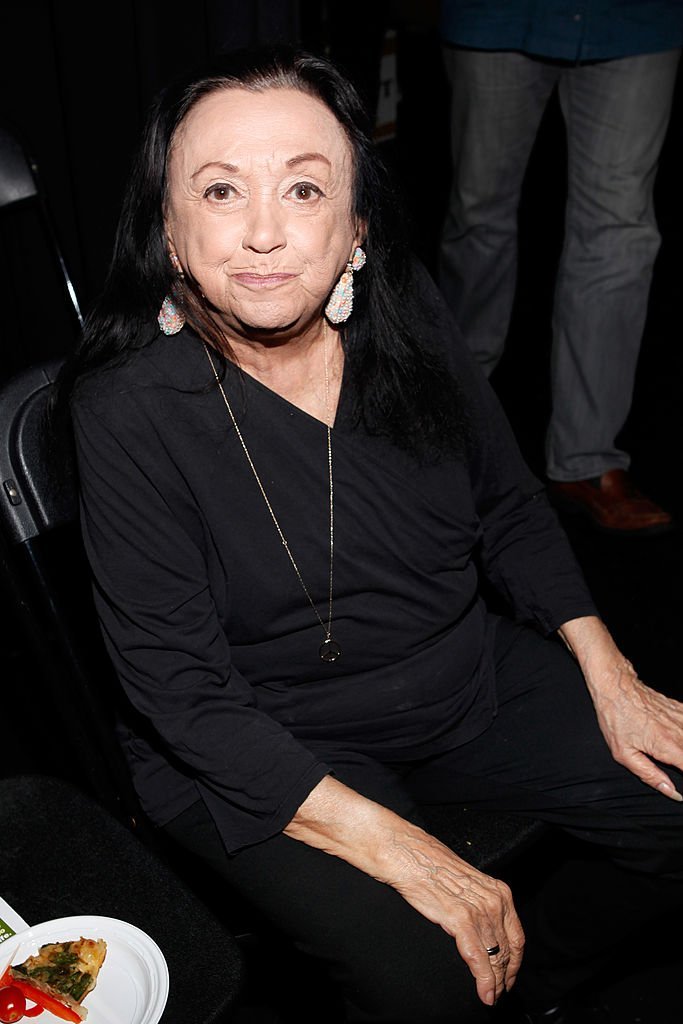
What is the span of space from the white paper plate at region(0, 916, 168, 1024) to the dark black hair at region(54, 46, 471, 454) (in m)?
0.66

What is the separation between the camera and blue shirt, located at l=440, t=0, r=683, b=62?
2574 millimetres

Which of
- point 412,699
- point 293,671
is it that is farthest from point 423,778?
point 293,671

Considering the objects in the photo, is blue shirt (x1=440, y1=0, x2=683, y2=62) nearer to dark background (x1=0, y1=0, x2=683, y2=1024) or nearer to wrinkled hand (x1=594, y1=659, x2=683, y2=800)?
dark background (x1=0, y1=0, x2=683, y2=1024)

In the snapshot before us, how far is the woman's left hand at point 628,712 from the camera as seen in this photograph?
1.61 metres

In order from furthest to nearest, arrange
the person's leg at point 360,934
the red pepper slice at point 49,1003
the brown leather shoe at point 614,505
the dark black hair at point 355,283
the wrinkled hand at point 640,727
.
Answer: the brown leather shoe at point 614,505 < the wrinkled hand at point 640,727 < the dark black hair at point 355,283 < the person's leg at point 360,934 < the red pepper slice at point 49,1003

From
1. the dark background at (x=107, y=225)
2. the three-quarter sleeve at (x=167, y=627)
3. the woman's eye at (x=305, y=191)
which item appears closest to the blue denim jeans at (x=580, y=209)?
the dark background at (x=107, y=225)

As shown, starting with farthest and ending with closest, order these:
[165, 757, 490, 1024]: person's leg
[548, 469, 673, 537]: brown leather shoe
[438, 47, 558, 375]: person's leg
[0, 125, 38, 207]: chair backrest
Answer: [548, 469, 673, 537]: brown leather shoe
[438, 47, 558, 375]: person's leg
[0, 125, 38, 207]: chair backrest
[165, 757, 490, 1024]: person's leg

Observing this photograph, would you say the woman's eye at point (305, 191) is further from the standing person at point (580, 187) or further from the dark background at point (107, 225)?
the standing person at point (580, 187)

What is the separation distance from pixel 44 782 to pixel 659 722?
2.74ft

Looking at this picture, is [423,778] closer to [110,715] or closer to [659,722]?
[659,722]

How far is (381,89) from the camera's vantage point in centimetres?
482

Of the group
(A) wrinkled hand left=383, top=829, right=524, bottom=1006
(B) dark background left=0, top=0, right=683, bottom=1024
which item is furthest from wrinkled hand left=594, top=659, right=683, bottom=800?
(B) dark background left=0, top=0, right=683, bottom=1024

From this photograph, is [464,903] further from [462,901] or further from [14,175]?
[14,175]

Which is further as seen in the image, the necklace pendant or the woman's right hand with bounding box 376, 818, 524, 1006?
the necklace pendant
